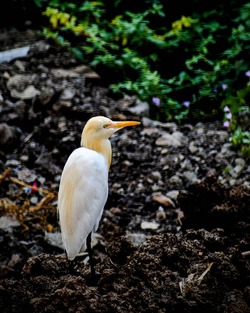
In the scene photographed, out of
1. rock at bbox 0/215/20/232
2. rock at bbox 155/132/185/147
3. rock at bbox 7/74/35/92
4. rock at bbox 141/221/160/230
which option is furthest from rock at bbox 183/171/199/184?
rock at bbox 7/74/35/92

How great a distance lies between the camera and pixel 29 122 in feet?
13.3

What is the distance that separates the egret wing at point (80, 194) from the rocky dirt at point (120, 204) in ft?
0.49

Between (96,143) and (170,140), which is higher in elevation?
(96,143)

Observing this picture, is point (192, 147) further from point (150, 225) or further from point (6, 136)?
point (6, 136)

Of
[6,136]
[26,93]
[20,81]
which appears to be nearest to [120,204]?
[6,136]

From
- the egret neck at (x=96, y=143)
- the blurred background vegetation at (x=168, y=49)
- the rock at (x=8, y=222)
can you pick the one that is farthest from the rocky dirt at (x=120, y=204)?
the egret neck at (x=96, y=143)

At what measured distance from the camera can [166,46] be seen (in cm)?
449

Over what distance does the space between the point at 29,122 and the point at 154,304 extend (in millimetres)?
2147

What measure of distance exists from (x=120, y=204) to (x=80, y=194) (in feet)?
4.42

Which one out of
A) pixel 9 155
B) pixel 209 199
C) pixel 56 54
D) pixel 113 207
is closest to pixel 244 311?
pixel 209 199

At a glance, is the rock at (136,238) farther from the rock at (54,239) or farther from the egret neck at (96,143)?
the egret neck at (96,143)

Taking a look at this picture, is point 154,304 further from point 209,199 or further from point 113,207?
point 113,207

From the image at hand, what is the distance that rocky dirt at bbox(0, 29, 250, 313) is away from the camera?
2.21 meters

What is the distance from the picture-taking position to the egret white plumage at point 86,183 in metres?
2.24
